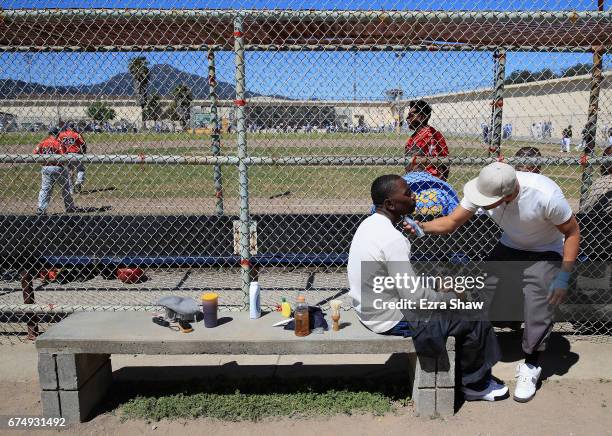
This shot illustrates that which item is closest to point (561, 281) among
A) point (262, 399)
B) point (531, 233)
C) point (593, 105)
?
point (531, 233)

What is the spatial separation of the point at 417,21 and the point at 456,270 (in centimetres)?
231

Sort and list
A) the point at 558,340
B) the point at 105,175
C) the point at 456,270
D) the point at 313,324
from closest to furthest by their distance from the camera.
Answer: the point at 313,324 → the point at 558,340 → the point at 456,270 → the point at 105,175

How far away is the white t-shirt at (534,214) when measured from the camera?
325 cm

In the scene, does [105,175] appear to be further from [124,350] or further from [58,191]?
[124,350]

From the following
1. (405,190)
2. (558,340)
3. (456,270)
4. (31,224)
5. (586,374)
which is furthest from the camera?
(31,224)

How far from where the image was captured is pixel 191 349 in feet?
10.3

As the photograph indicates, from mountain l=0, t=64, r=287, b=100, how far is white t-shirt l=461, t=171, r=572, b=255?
7.23 feet

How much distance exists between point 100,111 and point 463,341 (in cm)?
525

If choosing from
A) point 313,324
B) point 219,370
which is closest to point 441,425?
point 313,324

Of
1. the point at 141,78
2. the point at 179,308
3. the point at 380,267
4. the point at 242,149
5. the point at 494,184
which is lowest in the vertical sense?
the point at 179,308

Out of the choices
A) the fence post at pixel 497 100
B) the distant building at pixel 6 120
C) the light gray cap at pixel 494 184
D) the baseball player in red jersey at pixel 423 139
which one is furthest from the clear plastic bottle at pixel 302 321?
the distant building at pixel 6 120

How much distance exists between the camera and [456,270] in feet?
15.1

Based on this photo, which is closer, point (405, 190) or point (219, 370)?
point (405, 190)

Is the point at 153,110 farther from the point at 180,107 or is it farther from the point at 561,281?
the point at 561,281
